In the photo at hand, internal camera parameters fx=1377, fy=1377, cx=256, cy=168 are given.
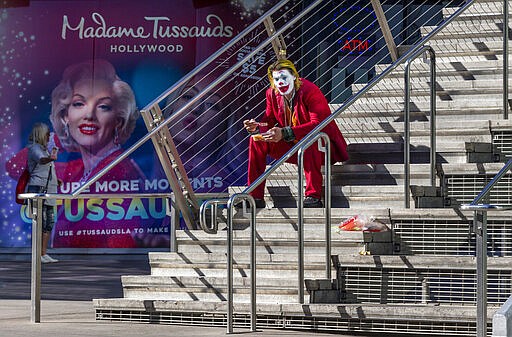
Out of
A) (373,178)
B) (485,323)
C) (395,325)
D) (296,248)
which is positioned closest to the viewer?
(485,323)

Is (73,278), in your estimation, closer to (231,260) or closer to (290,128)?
(290,128)

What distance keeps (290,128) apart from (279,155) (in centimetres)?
33

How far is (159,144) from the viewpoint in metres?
10.9

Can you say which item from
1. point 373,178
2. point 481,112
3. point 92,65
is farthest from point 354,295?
point 92,65

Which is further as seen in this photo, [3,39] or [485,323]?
[3,39]

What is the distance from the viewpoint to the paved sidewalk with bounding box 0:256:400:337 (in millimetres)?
9359

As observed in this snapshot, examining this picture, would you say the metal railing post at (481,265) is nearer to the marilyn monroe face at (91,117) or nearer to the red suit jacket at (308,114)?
the red suit jacket at (308,114)

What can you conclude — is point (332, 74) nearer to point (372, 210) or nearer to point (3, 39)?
point (3, 39)

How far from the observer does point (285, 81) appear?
11.4 m

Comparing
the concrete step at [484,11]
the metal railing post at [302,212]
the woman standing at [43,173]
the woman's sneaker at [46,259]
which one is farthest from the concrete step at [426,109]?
the woman's sneaker at [46,259]

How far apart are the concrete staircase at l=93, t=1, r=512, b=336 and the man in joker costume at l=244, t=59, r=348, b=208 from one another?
0.79 feet

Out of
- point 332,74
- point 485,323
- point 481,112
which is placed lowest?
point 485,323

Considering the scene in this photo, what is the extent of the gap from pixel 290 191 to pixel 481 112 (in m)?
1.77

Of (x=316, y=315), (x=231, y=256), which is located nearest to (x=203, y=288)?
(x=231, y=256)
